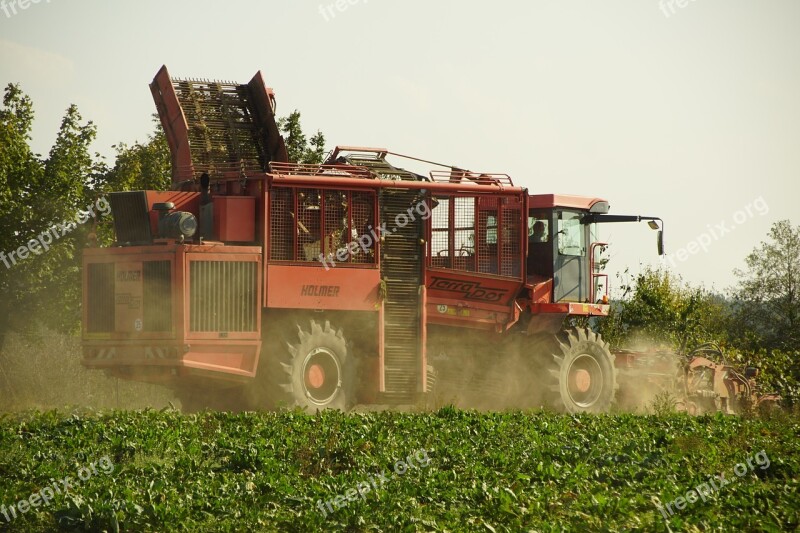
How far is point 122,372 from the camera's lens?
16875 mm

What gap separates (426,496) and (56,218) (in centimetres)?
1522

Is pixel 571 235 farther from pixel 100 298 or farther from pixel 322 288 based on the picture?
pixel 100 298

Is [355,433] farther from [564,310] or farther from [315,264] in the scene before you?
[564,310]

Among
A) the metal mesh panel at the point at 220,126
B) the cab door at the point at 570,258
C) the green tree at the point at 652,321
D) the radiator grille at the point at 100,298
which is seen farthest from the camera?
the green tree at the point at 652,321

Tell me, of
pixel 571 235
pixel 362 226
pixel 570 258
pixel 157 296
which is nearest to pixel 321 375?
pixel 362 226

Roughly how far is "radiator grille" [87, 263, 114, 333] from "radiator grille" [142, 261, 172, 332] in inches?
28.9

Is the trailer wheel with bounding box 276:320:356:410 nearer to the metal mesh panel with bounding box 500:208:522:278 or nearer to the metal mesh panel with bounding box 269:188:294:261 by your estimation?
the metal mesh panel with bounding box 269:188:294:261

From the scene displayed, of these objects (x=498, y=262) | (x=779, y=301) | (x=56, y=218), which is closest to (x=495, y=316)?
(x=498, y=262)

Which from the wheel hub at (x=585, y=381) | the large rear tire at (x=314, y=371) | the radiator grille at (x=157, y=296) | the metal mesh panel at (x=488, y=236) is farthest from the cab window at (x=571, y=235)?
the radiator grille at (x=157, y=296)

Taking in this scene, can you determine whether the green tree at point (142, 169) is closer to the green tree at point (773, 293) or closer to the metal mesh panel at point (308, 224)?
the metal mesh panel at point (308, 224)

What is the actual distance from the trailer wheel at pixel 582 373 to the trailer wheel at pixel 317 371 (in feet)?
14.8

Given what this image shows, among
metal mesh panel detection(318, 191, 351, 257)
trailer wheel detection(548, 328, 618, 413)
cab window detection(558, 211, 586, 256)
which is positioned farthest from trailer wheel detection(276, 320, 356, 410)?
cab window detection(558, 211, 586, 256)

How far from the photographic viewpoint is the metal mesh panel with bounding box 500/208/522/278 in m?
19.8

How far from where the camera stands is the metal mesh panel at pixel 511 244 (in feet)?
65.0
